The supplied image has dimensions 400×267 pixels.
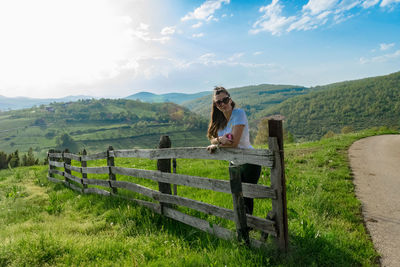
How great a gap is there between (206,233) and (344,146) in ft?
44.7

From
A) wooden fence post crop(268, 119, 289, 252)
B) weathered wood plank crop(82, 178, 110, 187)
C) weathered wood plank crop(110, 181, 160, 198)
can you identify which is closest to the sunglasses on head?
wooden fence post crop(268, 119, 289, 252)

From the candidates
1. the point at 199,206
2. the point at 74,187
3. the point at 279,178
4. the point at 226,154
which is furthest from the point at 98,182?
the point at 279,178

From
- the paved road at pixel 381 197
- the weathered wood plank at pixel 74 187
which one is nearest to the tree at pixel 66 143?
the weathered wood plank at pixel 74 187

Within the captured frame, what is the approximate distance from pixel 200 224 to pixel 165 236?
2.17 feet

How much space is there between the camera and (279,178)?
322 cm

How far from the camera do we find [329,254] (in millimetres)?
3508

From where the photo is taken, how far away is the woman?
3.74 metres

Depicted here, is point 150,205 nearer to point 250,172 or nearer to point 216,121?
point 216,121

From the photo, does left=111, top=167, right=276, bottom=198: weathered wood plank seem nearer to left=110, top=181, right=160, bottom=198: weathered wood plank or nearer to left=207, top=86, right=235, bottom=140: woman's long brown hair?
left=110, top=181, right=160, bottom=198: weathered wood plank

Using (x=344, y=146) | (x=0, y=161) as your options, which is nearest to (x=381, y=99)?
(x=344, y=146)

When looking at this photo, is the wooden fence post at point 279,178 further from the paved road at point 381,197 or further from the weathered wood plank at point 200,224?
the paved road at point 381,197

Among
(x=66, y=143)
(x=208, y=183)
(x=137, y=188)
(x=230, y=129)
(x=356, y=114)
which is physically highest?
(x=230, y=129)

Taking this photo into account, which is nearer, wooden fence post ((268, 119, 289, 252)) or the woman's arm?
wooden fence post ((268, 119, 289, 252))

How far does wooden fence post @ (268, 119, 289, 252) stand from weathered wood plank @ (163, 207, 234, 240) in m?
0.81
